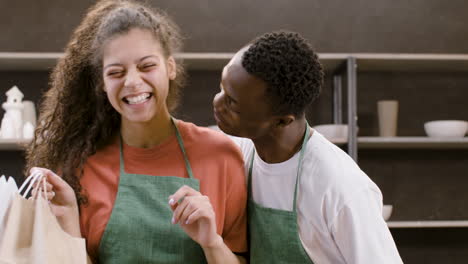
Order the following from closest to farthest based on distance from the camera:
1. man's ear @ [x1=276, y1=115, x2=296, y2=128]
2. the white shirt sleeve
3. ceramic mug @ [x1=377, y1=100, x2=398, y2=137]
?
the white shirt sleeve, man's ear @ [x1=276, y1=115, x2=296, y2=128], ceramic mug @ [x1=377, y1=100, x2=398, y2=137]

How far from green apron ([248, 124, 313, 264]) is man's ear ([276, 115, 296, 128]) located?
6 centimetres

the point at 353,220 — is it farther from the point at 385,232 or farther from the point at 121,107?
the point at 121,107

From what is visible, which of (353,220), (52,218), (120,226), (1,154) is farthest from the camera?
(1,154)

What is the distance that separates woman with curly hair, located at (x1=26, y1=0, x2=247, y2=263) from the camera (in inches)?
55.9

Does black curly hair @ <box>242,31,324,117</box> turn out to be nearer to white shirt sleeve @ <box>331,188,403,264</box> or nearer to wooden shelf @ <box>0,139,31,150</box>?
white shirt sleeve @ <box>331,188,403,264</box>

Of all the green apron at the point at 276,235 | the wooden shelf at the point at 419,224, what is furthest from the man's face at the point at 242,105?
the wooden shelf at the point at 419,224

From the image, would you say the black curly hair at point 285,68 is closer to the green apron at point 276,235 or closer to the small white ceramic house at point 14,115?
the green apron at point 276,235

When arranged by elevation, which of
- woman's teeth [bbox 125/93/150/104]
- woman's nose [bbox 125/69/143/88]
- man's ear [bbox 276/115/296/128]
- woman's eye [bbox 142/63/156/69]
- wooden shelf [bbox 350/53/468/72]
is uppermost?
wooden shelf [bbox 350/53/468/72]

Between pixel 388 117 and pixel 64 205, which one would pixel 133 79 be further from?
pixel 388 117

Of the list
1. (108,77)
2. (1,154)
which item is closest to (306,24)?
(1,154)

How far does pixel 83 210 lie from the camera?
57.4 inches

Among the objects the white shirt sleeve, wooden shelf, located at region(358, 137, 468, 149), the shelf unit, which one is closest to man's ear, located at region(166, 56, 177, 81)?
the white shirt sleeve

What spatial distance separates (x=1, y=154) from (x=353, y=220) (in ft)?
8.98

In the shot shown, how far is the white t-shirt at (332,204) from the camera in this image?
115cm
